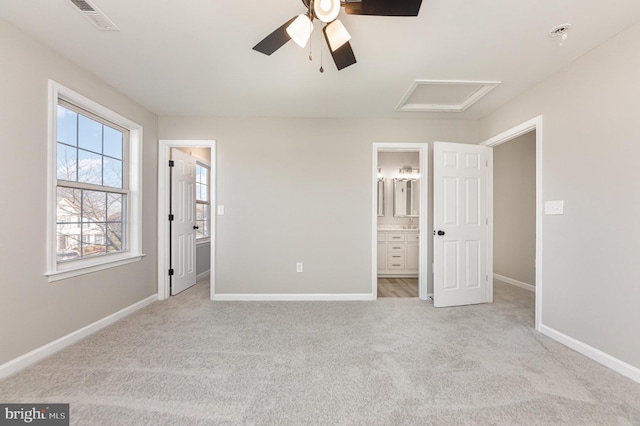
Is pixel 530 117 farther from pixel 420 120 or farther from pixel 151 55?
pixel 151 55

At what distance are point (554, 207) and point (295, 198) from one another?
8.85 feet

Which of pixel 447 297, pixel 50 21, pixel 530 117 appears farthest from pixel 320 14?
pixel 447 297

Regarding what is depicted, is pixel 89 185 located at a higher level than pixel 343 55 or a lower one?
lower

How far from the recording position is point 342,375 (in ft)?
6.00

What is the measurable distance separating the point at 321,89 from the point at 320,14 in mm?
1328

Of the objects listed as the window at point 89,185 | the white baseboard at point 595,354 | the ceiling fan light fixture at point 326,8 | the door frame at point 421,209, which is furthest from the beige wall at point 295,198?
the ceiling fan light fixture at point 326,8

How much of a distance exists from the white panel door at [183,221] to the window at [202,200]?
0.41 metres

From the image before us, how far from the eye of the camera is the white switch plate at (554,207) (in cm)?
236

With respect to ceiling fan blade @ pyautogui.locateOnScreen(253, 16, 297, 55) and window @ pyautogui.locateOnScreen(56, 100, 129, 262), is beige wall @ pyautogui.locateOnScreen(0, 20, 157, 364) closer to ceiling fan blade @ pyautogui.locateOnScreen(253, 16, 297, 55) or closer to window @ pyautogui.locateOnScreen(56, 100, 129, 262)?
window @ pyautogui.locateOnScreen(56, 100, 129, 262)

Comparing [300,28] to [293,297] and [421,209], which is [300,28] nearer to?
[421,209]

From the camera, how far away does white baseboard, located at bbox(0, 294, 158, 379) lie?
1.84m

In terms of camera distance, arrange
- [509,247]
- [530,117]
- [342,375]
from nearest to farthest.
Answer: [342,375] → [530,117] → [509,247]

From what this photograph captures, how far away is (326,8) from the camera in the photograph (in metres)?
1.41

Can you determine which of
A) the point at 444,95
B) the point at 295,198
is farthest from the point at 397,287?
the point at 444,95
